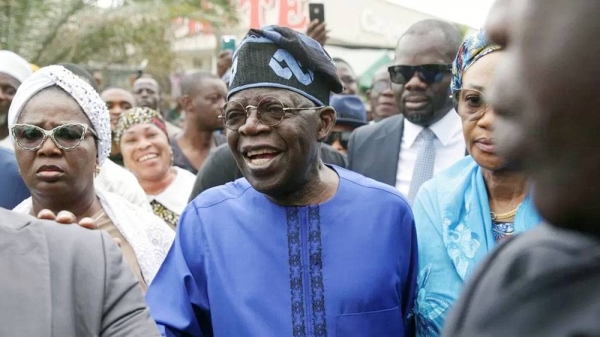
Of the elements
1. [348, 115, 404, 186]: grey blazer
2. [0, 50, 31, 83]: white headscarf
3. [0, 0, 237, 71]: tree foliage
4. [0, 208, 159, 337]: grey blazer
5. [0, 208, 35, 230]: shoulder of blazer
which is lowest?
[0, 0, 237, 71]: tree foliage

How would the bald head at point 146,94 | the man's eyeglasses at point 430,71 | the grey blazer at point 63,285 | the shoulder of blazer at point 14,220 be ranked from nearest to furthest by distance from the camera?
the grey blazer at point 63,285, the shoulder of blazer at point 14,220, the man's eyeglasses at point 430,71, the bald head at point 146,94

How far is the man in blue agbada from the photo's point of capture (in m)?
2.80

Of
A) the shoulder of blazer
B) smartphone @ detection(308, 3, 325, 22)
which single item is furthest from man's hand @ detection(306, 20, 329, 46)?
the shoulder of blazer

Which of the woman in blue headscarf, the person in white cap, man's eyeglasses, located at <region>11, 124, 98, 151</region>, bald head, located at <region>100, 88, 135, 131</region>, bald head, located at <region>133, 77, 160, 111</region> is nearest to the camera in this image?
the woman in blue headscarf

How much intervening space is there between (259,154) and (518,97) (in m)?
2.06

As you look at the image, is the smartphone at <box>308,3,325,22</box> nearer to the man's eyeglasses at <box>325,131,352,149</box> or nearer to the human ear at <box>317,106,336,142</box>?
the man's eyeglasses at <box>325,131,352,149</box>

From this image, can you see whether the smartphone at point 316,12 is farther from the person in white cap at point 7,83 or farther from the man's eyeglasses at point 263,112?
the man's eyeglasses at point 263,112

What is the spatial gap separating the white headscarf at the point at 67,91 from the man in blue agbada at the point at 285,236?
0.65 m

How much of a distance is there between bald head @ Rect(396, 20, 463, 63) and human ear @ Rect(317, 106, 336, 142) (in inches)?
70.8

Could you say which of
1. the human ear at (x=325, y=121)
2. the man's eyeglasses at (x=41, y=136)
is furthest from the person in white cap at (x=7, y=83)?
the human ear at (x=325, y=121)

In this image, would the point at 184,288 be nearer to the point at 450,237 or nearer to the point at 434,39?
the point at 450,237

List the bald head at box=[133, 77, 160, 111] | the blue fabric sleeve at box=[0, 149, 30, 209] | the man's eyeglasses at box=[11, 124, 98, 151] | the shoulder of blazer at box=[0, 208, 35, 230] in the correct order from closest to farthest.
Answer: the shoulder of blazer at box=[0, 208, 35, 230], the man's eyeglasses at box=[11, 124, 98, 151], the blue fabric sleeve at box=[0, 149, 30, 209], the bald head at box=[133, 77, 160, 111]

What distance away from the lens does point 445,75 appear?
4816mm

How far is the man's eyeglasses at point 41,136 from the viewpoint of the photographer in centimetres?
331
